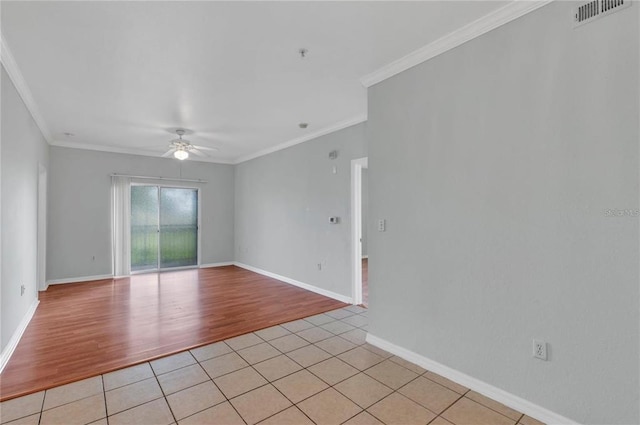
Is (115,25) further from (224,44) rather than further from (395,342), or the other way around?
(395,342)

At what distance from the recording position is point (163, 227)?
22.5 feet

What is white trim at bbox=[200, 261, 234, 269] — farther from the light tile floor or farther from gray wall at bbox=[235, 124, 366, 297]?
the light tile floor

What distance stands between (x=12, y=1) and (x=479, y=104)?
126 inches

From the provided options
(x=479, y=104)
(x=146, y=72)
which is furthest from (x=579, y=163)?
(x=146, y=72)

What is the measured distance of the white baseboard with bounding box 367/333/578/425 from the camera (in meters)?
1.89

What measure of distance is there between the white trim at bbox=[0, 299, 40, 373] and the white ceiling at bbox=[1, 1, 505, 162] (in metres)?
2.54

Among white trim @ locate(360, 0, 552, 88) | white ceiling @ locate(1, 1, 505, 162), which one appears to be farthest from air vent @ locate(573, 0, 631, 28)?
white ceiling @ locate(1, 1, 505, 162)

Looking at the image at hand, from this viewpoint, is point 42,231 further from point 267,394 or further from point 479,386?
point 479,386

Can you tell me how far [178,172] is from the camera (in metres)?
6.96

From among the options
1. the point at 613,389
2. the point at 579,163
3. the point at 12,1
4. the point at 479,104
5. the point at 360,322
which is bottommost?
the point at 360,322

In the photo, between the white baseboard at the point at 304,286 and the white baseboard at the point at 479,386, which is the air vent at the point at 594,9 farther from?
the white baseboard at the point at 304,286

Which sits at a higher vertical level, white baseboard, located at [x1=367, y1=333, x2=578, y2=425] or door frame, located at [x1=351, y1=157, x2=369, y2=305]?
door frame, located at [x1=351, y1=157, x2=369, y2=305]

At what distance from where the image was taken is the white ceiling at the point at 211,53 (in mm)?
2047

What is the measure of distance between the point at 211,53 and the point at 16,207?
2566mm
